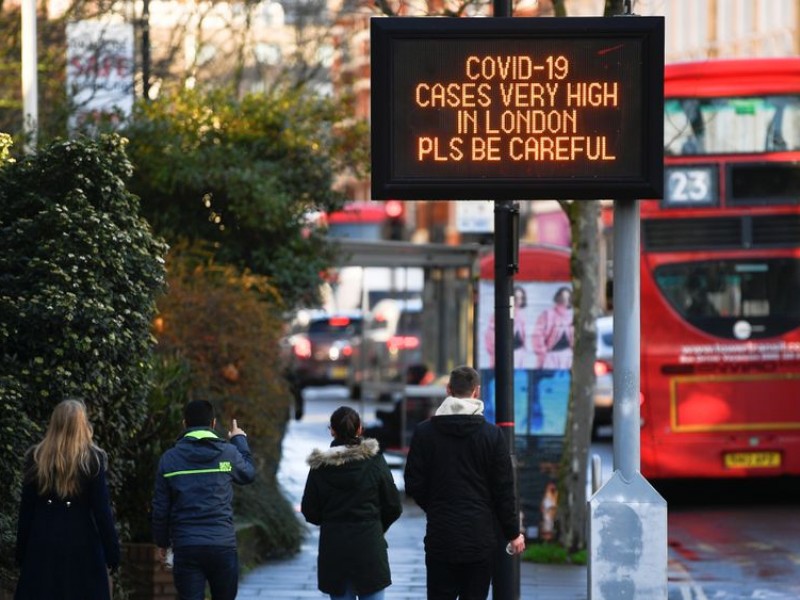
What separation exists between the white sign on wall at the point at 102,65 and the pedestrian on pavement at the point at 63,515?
12804 mm

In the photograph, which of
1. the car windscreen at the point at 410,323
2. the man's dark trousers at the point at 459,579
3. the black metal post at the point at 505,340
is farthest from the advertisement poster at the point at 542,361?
the car windscreen at the point at 410,323

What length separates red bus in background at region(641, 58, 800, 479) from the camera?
19.9 metres

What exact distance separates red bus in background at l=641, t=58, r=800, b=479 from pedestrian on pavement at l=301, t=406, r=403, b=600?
34.1 ft

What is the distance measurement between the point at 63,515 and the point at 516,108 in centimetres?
312

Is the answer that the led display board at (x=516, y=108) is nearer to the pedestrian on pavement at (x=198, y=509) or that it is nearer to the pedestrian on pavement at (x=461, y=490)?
the pedestrian on pavement at (x=461, y=490)

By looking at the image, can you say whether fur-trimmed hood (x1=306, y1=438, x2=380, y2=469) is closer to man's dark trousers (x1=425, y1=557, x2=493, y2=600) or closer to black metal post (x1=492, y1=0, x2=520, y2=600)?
man's dark trousers (x1=425, y1=557, x2=493, y2=600)

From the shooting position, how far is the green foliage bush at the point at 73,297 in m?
10.5

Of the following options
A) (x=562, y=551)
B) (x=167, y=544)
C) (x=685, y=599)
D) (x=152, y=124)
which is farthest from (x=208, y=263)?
(x=167, y=544)

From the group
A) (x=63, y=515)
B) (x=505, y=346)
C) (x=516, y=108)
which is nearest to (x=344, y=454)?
(x=63, y=515)

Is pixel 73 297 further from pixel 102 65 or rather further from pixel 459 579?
pixel 102 65

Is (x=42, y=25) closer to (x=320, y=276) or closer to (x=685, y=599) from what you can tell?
(x=320, y=276)

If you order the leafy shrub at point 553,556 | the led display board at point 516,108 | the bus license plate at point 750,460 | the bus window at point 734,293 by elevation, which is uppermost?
the led display board at point 516,108

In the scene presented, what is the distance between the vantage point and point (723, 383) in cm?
1998

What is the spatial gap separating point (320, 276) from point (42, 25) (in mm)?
7482
